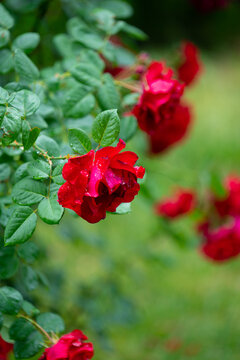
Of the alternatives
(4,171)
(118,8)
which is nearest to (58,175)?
(4,171)

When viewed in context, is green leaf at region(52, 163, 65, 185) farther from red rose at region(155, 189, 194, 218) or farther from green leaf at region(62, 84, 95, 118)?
red rose at region(155, 189, 194, 218)

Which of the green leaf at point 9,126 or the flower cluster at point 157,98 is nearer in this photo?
the green leaf at point 9,126

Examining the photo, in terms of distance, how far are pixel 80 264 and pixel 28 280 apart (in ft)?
5.33

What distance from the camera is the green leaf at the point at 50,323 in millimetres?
732

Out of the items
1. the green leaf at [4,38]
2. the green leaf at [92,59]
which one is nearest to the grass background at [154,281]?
the green leaf at [92,59]

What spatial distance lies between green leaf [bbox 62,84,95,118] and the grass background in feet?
1.74

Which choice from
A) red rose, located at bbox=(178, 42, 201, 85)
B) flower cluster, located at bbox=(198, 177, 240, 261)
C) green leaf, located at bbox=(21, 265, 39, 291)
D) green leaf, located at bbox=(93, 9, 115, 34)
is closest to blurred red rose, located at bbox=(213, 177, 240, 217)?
flower cluster, located at bbox=(198, 177, 240, 261)

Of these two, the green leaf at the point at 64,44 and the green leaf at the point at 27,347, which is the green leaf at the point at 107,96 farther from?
the green leaf at the point at 27,347

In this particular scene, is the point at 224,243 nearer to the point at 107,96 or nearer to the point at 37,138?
the point at 107,96

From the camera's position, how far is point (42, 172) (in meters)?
0.63

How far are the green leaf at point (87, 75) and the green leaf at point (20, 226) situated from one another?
263 millimetres

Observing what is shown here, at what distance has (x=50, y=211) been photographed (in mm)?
600

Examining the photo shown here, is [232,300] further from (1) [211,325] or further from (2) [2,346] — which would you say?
(2) [2,346]

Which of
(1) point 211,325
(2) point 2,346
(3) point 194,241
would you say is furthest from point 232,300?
(2) point 2,346
